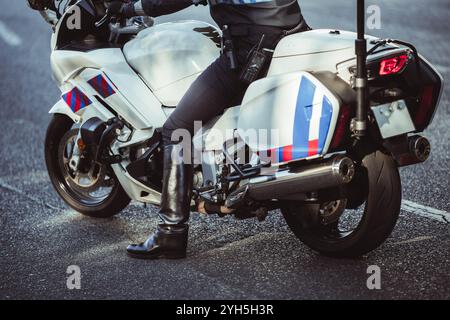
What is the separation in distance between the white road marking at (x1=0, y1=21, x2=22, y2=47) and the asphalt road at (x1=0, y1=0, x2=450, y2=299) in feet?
16.3

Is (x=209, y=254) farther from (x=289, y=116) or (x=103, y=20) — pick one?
(x=103, y=20)

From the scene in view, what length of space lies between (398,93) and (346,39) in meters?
0.37

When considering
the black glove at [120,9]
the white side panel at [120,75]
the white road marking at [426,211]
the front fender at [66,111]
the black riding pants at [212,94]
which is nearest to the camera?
the black riding pants at [212,94]

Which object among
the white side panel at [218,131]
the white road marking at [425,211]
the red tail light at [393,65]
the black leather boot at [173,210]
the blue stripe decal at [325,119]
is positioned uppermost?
the red tail light at [393,65]

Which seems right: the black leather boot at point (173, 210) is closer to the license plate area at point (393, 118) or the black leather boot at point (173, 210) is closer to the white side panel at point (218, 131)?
the white side panel at point (218, 131)

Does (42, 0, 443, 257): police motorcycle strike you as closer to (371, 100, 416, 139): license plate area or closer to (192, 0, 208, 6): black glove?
(371, 100, 416, 139): license plate area

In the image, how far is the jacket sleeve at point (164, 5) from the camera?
528 cm

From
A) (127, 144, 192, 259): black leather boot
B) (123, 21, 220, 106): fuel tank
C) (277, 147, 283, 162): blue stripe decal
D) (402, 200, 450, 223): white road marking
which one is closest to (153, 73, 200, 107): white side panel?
(123, 21, 220, 106): fuel tank

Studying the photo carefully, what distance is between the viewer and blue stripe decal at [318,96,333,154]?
183 inches

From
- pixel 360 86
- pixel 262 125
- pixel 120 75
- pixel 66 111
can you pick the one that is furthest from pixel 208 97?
pixel 66 111

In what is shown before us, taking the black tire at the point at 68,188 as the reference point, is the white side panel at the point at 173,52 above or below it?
above

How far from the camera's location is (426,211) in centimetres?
626

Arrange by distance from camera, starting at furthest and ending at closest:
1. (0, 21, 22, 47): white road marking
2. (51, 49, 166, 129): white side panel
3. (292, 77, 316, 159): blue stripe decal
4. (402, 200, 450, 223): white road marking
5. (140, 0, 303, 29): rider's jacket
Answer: (0, 21, 22, 47): white road marking → (402, 200, 450, 223): white road marking → (51, 49, 166, 129): white side panel → (140, 0, 303, 29): rider's jacket → (292, 77, 316, 159): blue stripe decal

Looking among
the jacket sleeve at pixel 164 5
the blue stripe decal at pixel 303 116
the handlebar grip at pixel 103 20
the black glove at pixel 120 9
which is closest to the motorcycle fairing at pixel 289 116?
the blue stripe decal at pixel 303 116
